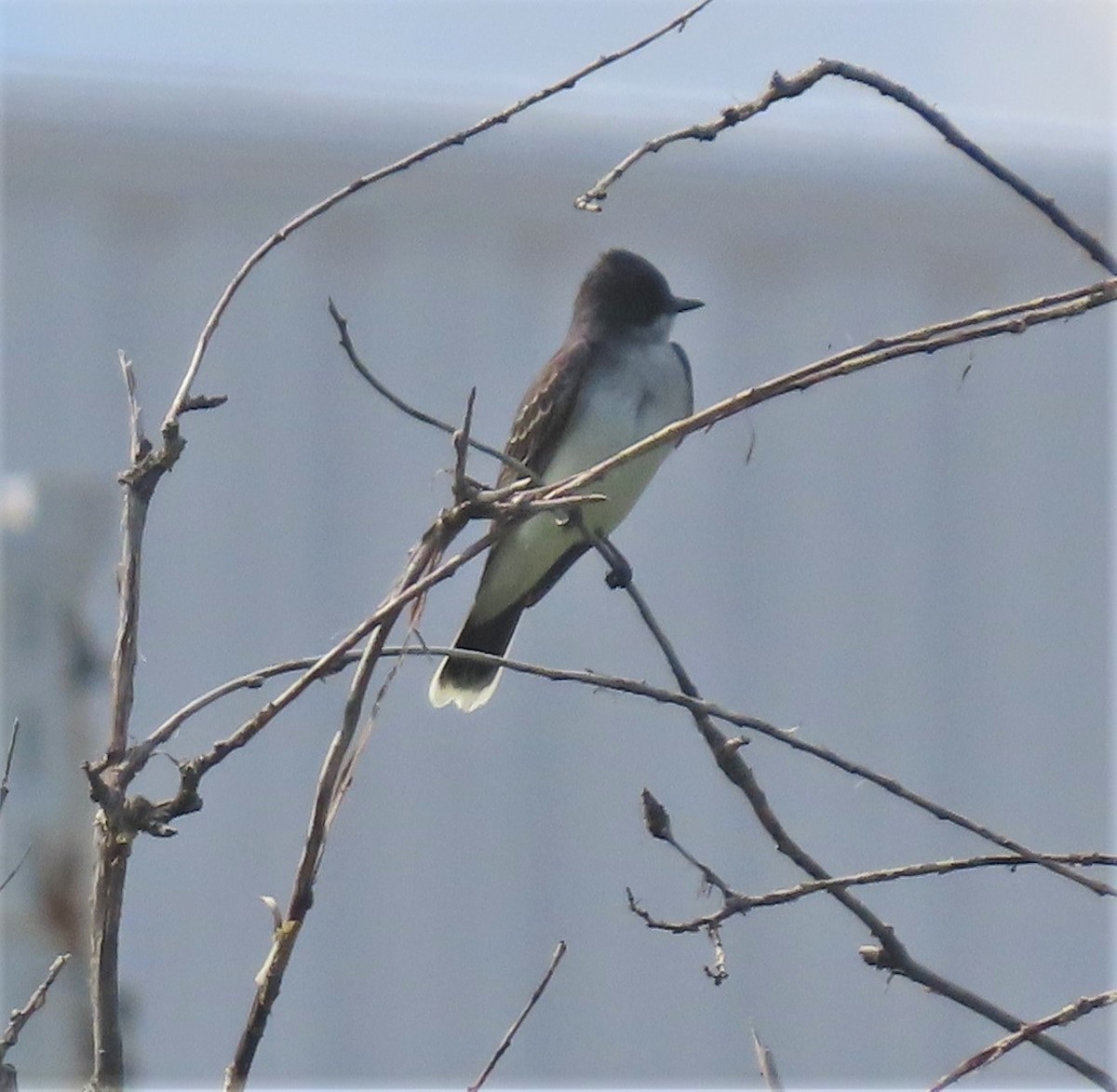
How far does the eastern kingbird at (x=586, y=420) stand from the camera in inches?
123

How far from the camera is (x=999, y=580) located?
20.7ft

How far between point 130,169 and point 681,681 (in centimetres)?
453

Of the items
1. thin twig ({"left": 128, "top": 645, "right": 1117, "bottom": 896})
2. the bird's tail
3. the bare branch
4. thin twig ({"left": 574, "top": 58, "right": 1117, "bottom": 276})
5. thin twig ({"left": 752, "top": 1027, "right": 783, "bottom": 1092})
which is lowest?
the bird's tail

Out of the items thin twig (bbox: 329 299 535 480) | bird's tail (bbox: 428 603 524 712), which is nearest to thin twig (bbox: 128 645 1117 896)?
thin twig (bbox: 329 299 535 480)

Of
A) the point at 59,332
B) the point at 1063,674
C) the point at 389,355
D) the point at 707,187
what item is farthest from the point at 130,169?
the point at 1063,674

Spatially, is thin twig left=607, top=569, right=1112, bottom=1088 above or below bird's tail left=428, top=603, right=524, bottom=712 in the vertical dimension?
above

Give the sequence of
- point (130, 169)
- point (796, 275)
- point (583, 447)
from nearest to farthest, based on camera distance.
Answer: point (583, 447) → point (130, 169) → point (796, 275)

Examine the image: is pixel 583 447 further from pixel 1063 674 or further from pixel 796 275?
pixel 1063 674

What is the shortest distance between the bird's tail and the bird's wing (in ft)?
1.02

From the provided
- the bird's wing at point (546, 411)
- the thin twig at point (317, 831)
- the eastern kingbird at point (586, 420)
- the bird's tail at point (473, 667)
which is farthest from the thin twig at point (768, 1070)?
the bird's wing at point (546, 411)

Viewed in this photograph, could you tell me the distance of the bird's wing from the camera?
317 centimetres

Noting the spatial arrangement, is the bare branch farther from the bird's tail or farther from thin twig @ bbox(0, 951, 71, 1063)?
the bird's tail

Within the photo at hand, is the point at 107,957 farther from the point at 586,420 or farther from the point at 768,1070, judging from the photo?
the point at 586,420

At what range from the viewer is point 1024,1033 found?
108cm
